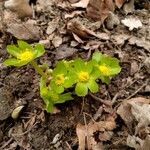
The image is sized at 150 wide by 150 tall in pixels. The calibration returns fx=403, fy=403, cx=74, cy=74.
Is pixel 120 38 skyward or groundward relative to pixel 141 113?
skyward

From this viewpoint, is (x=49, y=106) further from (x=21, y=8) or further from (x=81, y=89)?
(x=21, y=8)

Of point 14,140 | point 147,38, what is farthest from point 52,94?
point 147,38

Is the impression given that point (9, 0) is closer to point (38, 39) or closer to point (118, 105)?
point (38, 39)

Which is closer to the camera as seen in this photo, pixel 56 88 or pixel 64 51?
pixel 56 88

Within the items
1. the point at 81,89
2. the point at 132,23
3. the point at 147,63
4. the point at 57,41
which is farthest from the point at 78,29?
the point at 81,89

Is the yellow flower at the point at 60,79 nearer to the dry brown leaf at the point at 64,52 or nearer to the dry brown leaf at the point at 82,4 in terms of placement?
the dry brown leaf at the point at 64,52

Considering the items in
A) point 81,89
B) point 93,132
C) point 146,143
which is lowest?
point 93,132
